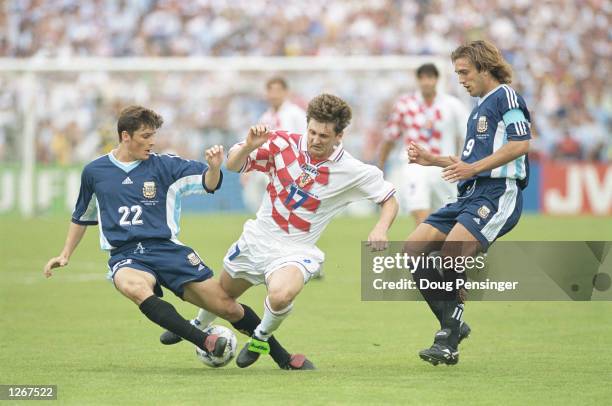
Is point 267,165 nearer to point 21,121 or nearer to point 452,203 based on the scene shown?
point 452,203

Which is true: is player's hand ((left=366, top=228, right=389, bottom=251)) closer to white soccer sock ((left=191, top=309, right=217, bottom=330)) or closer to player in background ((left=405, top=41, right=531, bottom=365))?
player in background ((left=405, top=41, right=531, bottom=365))

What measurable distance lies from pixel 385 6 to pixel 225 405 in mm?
23708

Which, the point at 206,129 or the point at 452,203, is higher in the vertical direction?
the point at 206,129

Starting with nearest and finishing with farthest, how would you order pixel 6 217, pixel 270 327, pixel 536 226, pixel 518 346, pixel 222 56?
pixel 270 327 → pixel 518 346 → pixel 536 226 → pixel 6 217 → pixel 222 56

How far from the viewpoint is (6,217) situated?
944 inches

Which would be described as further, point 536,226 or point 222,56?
point 222,56

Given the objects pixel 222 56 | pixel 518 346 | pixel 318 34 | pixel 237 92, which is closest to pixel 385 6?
pixel 318 34

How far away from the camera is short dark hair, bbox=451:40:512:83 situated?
820cm

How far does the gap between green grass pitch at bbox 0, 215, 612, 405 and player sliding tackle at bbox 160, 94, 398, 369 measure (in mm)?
693

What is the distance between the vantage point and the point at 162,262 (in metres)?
8.06

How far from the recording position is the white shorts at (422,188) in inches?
560

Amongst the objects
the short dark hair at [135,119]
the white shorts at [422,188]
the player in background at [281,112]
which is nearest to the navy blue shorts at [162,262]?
the short dark hair at [135,119]

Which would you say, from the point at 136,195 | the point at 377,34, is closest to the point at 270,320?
the point at 136,195

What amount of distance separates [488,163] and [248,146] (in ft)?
5.28
